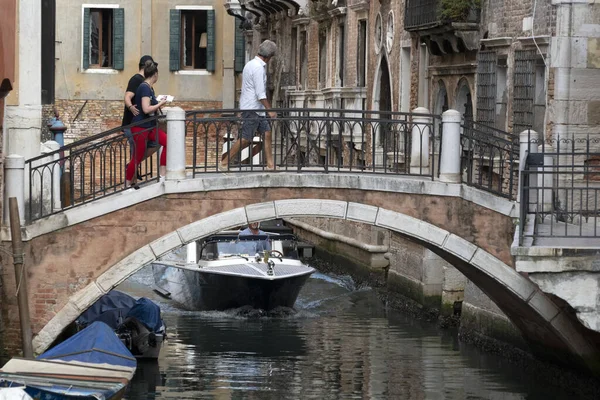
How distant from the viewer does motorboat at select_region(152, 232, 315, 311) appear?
2034 centimetres

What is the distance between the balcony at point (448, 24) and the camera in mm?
17938

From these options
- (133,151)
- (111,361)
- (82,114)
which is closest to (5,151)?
(133,151)

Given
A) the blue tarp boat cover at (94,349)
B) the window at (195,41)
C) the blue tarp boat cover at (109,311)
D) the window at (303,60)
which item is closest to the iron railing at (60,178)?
the blue tarp boat cover at (94,349)

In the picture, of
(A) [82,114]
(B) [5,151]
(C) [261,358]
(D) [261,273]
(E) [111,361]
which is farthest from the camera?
(A) [82,114]

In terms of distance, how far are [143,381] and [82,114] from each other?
15.0 metres

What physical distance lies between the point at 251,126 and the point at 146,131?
3.13 feet

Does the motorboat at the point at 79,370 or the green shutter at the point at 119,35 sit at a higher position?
the green shutter at the point at 119,35

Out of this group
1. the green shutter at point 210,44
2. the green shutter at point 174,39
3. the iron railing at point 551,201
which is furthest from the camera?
the green shutter at point 210,44

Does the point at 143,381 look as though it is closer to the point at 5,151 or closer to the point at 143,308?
the point at 143,308

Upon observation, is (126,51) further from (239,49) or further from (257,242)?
(257,242)

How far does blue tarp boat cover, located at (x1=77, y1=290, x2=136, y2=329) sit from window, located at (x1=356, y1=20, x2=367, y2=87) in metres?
8.46

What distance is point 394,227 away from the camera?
13.9 meters

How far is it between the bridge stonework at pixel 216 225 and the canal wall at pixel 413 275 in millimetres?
2364

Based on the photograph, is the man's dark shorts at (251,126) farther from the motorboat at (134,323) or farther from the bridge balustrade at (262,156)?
the motorboat at (134,323)
